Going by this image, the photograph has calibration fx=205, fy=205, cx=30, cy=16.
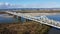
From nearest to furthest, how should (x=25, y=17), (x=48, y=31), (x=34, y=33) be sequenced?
(x=34, y=33) → (x=48, y=31) → (x=25, y=17)

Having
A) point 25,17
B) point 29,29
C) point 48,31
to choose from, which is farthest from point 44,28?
point 25,17

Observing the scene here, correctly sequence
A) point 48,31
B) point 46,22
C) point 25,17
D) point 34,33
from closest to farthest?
point 34,33, point 48,31, point 46,22, point 25,17

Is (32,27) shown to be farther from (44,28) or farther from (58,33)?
(58,33)

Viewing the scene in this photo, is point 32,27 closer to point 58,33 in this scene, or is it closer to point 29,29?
point 29,29

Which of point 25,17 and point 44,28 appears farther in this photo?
point 25,17

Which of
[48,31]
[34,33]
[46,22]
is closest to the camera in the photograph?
[34,33]

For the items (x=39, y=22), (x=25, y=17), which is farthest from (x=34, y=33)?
(x=25, y=17)

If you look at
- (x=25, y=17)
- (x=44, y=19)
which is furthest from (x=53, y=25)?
(x=25, y=17)

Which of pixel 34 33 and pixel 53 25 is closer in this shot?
pixel 34 33

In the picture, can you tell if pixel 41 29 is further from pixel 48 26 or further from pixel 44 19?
pixel 44 19
